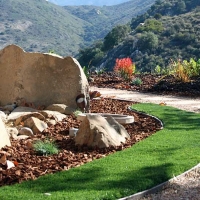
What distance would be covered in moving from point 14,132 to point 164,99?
23.1ft

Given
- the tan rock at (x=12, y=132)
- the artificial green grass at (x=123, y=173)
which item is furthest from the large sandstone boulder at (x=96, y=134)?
the tan rock at (x=12, y=132)

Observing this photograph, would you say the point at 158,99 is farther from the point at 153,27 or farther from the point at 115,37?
the point at 115,37

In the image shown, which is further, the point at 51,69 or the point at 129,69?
the point at 129,69

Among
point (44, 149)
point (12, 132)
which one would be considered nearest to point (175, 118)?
point (12, 132)

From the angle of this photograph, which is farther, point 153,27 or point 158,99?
point 153,27

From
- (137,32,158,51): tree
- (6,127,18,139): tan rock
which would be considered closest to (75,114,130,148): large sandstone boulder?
(6,127,18,139): tan rock

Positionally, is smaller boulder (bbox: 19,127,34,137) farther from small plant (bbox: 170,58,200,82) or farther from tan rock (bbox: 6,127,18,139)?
small plant (bbox: 170,58,200,82)

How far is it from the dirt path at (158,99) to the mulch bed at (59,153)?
3.07 metres

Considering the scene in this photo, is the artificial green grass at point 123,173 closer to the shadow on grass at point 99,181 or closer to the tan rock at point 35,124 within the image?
the shadow on grass at point 99,181

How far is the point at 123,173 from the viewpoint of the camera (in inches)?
228

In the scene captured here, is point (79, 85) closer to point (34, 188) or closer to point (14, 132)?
point (14, 132)

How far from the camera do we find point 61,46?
86.9 metres

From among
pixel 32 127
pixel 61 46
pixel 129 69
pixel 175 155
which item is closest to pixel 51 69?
pixel 32 127

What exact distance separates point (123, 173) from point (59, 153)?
1306 mm
